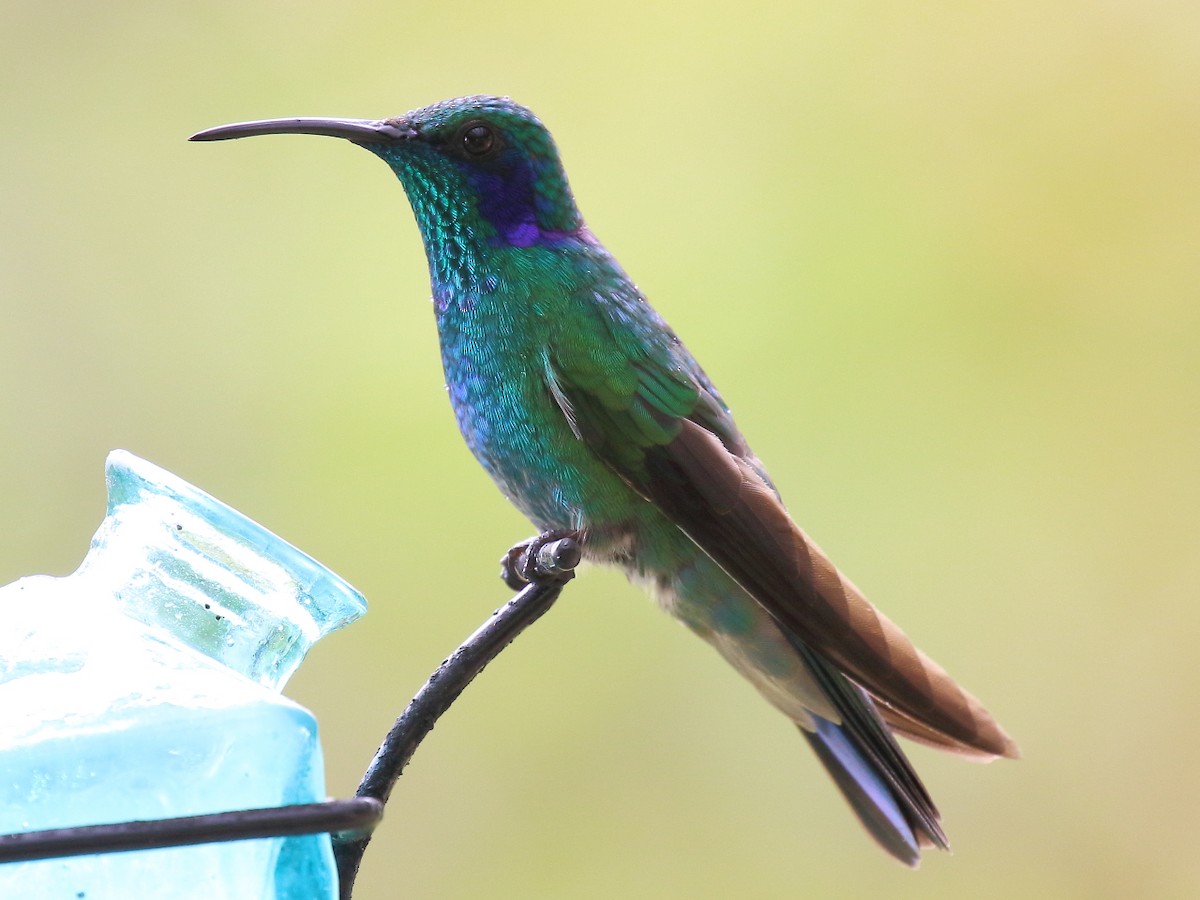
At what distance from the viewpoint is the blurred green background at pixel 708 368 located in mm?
3531

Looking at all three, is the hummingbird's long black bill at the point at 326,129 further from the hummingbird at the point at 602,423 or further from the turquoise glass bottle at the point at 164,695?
the turquoise glass bottle at the point at 164,695

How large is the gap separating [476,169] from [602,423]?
0.35 metres

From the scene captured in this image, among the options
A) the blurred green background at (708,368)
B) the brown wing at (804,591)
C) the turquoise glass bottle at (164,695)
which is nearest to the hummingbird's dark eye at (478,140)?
the brown wing at (804,591)

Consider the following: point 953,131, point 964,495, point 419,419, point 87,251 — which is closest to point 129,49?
point 87,251

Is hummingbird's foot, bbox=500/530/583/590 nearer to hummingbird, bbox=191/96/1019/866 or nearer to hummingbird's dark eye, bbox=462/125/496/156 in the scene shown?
hummingbird, bbox=191/96/1019/866

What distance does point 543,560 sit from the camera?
1.38m

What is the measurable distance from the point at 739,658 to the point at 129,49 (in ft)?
8.97

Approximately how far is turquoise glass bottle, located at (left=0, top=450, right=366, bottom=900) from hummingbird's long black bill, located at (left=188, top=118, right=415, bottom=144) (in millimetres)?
508

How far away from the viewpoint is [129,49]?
12.4 feet

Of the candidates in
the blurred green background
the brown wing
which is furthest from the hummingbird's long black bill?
the blurred green background

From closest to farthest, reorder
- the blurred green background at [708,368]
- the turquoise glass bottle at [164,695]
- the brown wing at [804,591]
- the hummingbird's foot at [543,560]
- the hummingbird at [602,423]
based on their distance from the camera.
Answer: the turquoise glass bottle at [164,695] < the hummingbird's foot at [543,560] < the brown wing at [804,591] < the hummingbird at [602,423] < the blurred green background at [708,368]

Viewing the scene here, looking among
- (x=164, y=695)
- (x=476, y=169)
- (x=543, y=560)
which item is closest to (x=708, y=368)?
(x=476, y=169)

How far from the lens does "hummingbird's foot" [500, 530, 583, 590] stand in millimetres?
1333

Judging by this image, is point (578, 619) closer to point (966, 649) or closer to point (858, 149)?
point (966, 649)
